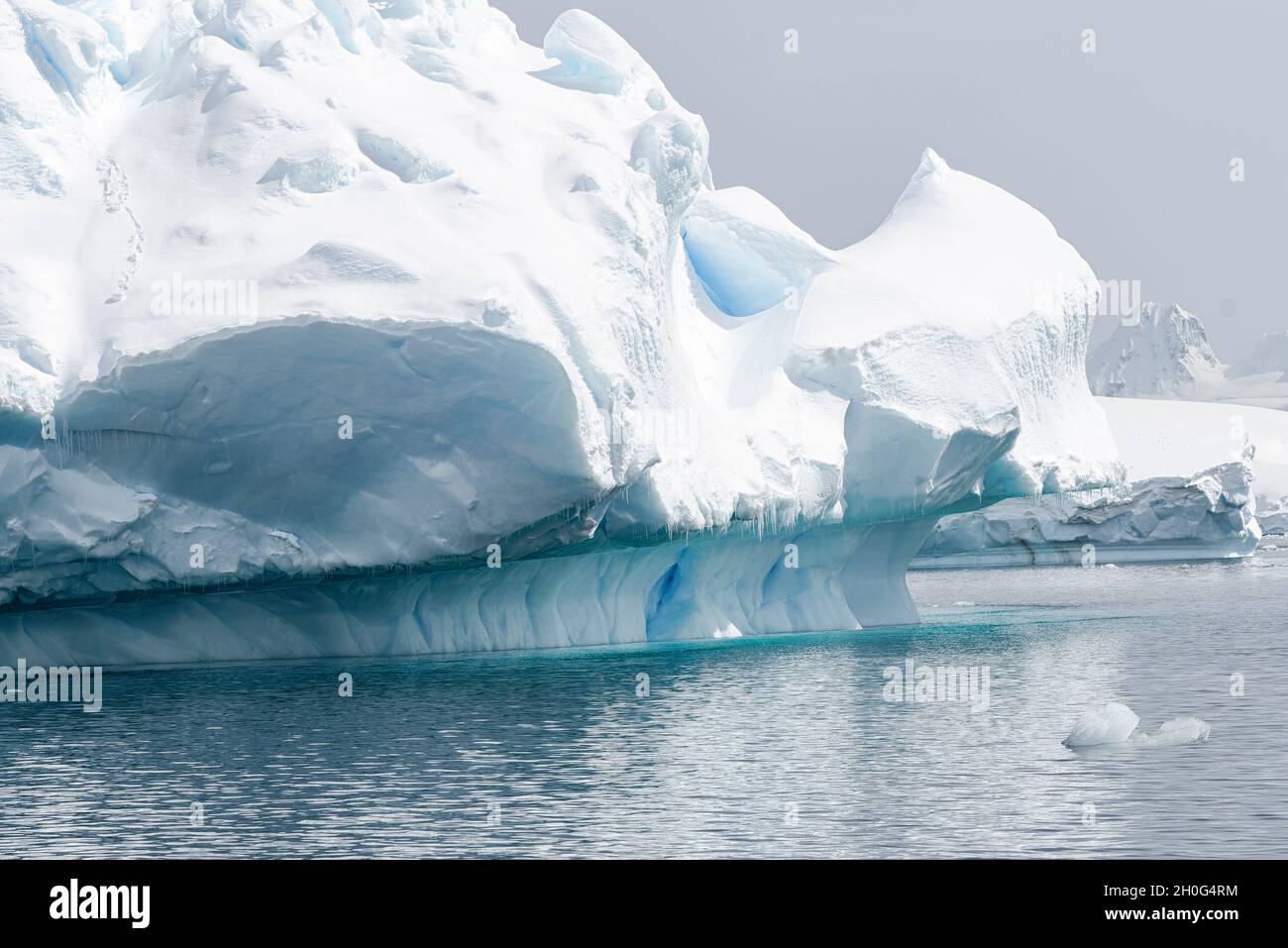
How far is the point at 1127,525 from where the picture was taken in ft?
191

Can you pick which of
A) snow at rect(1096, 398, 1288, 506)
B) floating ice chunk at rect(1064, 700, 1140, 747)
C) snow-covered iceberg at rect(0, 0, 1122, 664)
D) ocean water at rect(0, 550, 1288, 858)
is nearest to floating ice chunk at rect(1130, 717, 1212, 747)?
ocean water at rect(0, 550, 1288, 858)

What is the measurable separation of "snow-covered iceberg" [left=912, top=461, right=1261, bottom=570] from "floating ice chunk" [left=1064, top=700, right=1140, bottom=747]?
41.2 meters

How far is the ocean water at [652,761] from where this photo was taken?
10.6 metres

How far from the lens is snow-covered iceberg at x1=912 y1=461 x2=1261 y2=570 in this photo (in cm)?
5528

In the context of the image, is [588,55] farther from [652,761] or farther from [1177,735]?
[1177,735]

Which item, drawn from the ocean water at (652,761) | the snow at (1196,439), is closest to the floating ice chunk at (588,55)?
the ocean water at (652,761)

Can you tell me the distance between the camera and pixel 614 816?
11312mm

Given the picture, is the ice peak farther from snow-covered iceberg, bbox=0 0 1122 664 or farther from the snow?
the snow

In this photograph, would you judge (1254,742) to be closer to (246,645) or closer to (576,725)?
(576,725)

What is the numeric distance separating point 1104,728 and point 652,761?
374 cm

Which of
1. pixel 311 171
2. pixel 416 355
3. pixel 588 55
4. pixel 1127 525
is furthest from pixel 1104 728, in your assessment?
pixel 1127 525

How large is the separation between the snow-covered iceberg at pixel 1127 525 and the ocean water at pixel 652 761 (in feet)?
111
